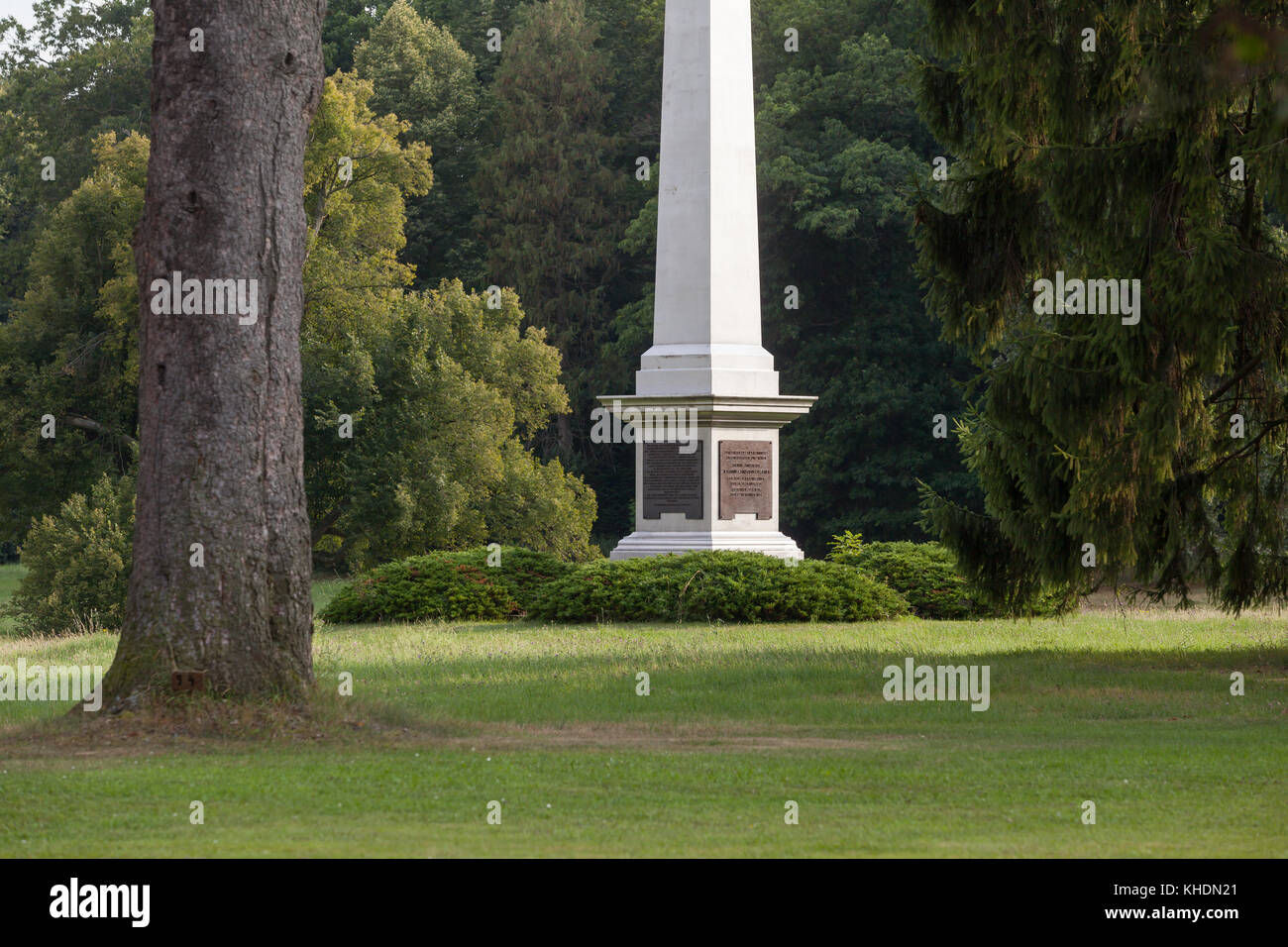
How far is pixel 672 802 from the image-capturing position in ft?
31.7

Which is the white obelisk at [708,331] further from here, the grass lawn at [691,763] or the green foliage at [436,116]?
the green foliage at [436,116]

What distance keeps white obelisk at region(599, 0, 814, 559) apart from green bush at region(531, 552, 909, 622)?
170 centimetres

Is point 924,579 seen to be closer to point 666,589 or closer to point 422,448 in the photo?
point 666,589

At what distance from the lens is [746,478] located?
26484mm

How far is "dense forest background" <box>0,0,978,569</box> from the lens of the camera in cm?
3947

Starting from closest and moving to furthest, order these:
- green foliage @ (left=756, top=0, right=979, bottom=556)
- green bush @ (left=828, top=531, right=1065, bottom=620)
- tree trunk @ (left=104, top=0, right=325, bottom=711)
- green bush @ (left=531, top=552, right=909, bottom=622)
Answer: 1. tree trunk @ (left=104, top=0, right=325, bottom=711)
2. green bush @ (left=531, top=552, right=909, bottom=622)
3. green bush @ (left=828, top=531, right=1065, bottom=620)
4. green foliage @ (left=756, top=0, right=979, bottom=556)

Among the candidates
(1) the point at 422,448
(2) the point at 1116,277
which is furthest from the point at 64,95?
(2) the point at 1116,277

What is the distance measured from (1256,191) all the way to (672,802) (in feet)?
32.6

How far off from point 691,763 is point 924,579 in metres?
15.0

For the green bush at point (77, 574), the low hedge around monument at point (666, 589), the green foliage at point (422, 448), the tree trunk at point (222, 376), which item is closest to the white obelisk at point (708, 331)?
the low hedge around monument at point (666, 589)

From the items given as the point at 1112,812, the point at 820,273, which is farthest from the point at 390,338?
the point at 1112,812

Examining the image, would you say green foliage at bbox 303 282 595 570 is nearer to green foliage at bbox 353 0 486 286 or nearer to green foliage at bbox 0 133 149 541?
green foliage at bbox 0 133 149 541

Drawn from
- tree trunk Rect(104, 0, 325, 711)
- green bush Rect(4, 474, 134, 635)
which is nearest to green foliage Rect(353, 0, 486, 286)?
green bush Rect(4, 474, 134, 635)

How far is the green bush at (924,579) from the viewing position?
83.5 ft
